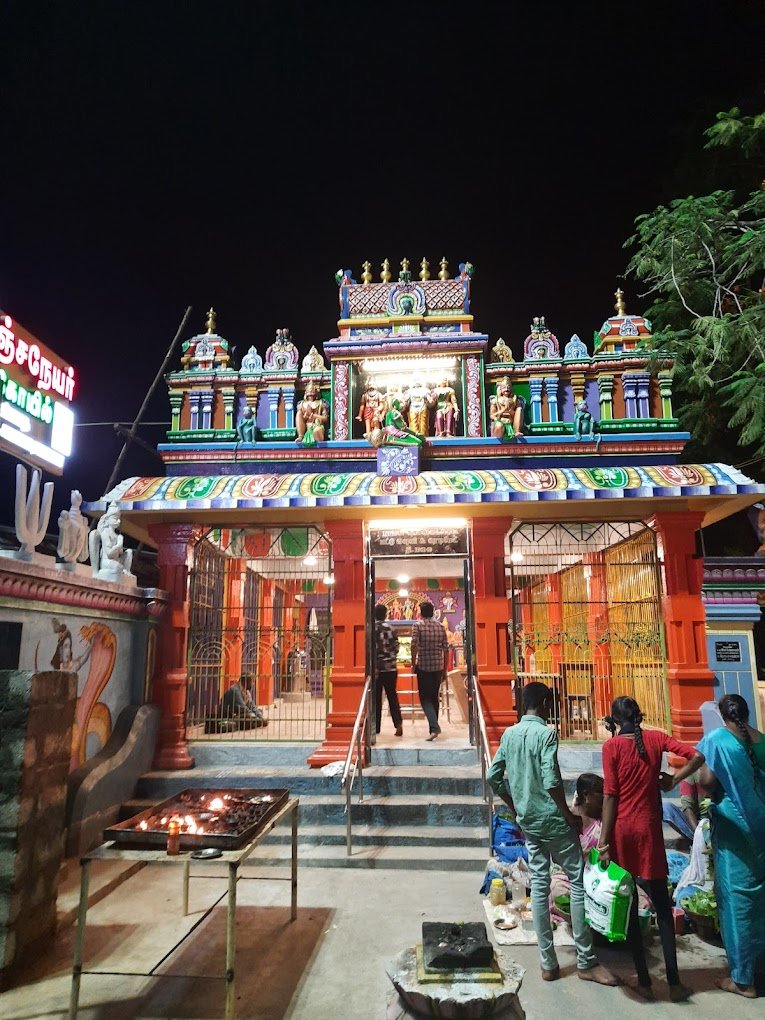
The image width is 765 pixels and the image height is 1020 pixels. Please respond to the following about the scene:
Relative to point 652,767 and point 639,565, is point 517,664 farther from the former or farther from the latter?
point 652,767

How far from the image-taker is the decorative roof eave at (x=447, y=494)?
9.09 m

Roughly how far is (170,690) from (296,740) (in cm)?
186

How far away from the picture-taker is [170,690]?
9.34 m

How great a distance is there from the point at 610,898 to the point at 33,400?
37.8ft

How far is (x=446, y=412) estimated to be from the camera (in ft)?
34.7

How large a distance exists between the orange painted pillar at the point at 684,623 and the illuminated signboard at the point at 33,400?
9785 mm

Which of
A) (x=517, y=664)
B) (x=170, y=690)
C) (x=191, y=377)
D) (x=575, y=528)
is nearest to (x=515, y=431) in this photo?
(x=575, y=528)

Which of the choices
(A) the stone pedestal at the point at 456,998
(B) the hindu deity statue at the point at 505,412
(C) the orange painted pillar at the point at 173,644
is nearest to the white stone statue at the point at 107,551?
(C) the orange painted pillar at the point at 173,644

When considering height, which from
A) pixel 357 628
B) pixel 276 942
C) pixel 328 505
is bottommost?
pixel 276 942

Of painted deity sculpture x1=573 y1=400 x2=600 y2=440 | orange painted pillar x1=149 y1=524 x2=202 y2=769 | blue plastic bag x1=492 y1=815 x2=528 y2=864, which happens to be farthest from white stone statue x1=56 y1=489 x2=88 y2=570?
painted deity sculpture x1=573 y1=400 x2=600 y2=440

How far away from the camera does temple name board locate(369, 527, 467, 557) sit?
1031 centimetres

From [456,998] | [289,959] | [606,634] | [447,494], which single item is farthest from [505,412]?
[456,998]

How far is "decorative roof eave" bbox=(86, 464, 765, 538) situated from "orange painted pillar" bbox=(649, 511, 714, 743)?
36 cm

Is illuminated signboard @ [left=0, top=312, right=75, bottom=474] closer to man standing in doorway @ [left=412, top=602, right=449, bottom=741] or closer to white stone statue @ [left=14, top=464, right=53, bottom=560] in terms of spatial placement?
white stone statue @ [left=14, top=464, right=53, bottom=560]
